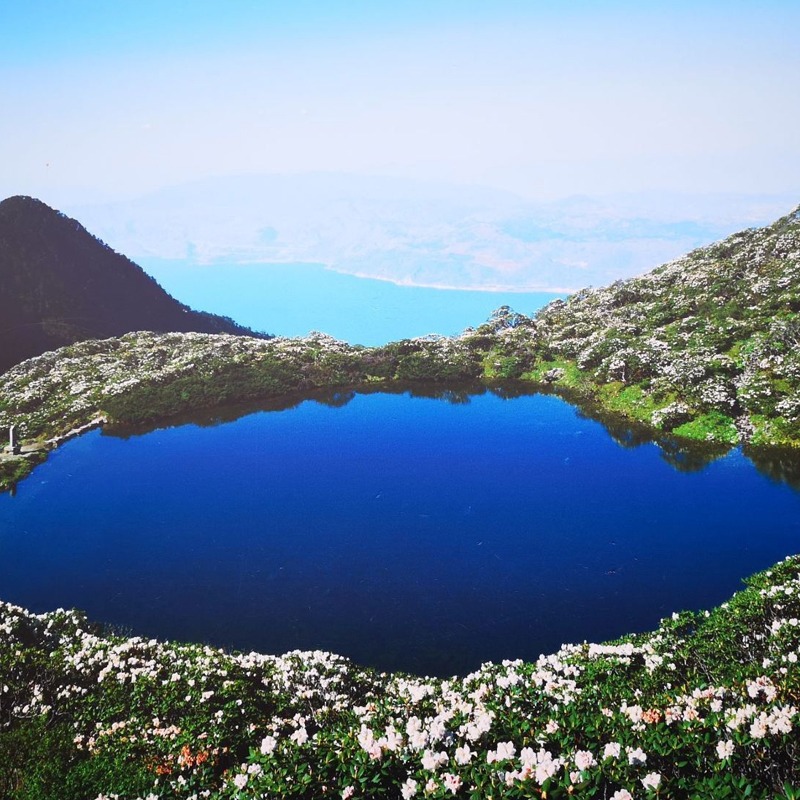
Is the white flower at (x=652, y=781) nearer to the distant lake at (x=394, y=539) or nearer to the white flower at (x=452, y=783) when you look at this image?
the white flower at (x=452, y=783)

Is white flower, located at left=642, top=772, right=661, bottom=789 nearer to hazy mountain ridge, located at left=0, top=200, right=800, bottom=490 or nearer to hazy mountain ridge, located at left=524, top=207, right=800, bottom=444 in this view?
hazy mountain ridge, located at left=0, top=200, right=800, bottom=490

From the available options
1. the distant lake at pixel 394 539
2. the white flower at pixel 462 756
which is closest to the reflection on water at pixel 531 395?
the distant lake at pixel 394 539

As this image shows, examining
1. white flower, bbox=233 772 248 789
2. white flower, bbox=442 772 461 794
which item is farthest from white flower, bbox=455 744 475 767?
white flower, bbox=233 772 248 789

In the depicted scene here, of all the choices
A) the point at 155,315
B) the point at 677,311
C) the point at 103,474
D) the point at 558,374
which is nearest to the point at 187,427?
the point at 103,474

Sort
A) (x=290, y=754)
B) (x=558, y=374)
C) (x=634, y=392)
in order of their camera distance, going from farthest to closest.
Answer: (x=558, y=374)
(x=634, y=392)
(x=290, y=754)

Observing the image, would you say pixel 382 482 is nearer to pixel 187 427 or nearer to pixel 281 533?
pixel 281 533
